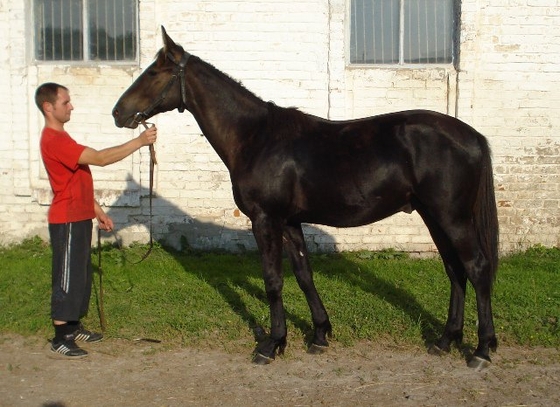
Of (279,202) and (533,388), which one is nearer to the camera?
(533,388)

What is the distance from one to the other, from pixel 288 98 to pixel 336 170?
12.3 feet

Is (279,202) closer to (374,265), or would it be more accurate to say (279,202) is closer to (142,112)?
(142,112)

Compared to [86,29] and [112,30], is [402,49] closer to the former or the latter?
[112,30]

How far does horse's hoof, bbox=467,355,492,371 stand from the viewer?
477 centimetres

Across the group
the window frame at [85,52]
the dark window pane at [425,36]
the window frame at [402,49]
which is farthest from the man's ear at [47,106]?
the dark window pane at [425,36]

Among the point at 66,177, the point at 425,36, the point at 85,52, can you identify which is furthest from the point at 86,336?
the point at 425,36

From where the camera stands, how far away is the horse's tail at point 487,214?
488 centimetres

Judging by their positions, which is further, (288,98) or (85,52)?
(85,52)

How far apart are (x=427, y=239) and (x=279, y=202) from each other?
420 cm

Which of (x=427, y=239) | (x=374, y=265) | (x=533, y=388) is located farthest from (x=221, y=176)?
(x=533, y=388)

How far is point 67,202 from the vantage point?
16.5ft

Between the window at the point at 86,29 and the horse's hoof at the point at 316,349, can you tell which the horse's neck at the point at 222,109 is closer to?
the horse's hoof at the point at 316,349

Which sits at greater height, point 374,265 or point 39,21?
point 39,21

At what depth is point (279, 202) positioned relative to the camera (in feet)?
16.1
